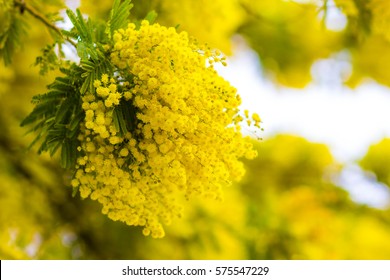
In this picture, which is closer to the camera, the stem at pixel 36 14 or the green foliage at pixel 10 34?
the stem at pixel 36 14

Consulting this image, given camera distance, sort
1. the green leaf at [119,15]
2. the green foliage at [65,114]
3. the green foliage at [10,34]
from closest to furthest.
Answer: the green foliage at [65,114], the green leaf at [119,15], the green foliage at [10,34]

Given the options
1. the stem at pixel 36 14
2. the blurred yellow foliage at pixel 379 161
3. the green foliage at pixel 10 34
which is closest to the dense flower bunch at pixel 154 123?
the stem at pixel 36 14

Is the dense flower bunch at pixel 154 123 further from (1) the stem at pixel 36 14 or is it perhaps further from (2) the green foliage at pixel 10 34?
(2) the green foliage at pixel 10 34

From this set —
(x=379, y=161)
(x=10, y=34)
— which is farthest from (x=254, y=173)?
(x=10, y=34)

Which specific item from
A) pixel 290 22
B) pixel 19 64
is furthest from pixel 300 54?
pixel 19 64

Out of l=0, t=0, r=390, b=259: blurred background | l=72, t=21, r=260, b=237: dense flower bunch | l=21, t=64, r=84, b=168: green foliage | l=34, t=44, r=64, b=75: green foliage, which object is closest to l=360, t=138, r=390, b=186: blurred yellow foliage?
l=0, t=0, r=390, b=259: blurred background

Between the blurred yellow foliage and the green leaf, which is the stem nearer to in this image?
the green leaf

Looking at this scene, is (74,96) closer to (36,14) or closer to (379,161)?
(36,14)

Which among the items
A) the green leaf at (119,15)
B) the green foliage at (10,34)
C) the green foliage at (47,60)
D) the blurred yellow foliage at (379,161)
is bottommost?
A: the green foliage at (47,60)

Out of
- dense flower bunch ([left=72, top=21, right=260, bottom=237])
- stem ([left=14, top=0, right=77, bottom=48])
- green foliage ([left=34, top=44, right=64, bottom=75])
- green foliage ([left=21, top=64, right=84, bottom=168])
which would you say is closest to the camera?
dense flower bunch ([left=72, top=21, right=260, bottom=237])
